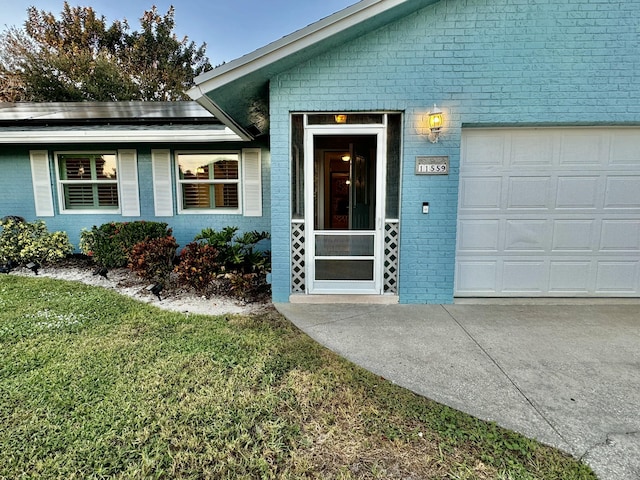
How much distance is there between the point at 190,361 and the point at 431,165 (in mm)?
3534

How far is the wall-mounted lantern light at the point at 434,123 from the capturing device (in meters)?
4.12

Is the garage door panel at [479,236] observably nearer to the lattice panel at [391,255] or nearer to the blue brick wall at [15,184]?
the lattice panel at [391,255]

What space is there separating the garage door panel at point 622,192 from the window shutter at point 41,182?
10.1 m

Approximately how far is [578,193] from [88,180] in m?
9.03

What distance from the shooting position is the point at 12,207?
24.4 ft

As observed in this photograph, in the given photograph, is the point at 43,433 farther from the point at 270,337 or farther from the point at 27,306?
the point at 27,306

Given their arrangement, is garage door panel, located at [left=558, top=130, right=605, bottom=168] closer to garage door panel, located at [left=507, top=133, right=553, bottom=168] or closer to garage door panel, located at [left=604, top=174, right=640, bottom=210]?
garage door panel, located at [left=507, top=133, right=553, bottom=168]

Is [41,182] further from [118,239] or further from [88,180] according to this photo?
[118,239]

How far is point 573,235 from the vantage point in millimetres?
4645

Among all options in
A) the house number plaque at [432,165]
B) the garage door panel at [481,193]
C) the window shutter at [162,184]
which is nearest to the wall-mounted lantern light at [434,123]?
the house number plaque at [432,165]

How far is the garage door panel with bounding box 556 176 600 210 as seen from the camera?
4.54m

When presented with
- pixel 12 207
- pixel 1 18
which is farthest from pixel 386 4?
pixel 1 18

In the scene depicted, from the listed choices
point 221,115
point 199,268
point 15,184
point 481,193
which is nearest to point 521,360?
point 481,193

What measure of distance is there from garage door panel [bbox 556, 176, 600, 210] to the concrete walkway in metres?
1.36
